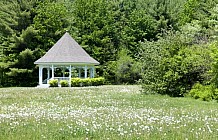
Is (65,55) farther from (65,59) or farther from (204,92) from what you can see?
(204,92)

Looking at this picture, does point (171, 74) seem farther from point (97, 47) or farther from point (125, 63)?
point (97, 47)

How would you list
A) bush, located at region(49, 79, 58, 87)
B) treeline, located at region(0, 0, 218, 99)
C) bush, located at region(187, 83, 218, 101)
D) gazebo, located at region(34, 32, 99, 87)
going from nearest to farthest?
bush, located at region(187, 83, 218, 101)
bush, located at region(49, 79, 58, 87)
gazebo, located at region(34, 32, 99, 87)
treeline, located at region(0, 0, 218, 99)

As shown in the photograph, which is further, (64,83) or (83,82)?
(83,82)

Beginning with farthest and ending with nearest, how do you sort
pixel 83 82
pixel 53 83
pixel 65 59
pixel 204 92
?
1. pixel 65 59
2. pixel 83 82
3. pixel 53 83
4. pixel 204 92

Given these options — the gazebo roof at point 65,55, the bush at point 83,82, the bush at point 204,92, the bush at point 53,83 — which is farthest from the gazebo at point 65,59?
the bush at point 204,92

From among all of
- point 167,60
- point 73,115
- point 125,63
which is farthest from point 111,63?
point 73,115

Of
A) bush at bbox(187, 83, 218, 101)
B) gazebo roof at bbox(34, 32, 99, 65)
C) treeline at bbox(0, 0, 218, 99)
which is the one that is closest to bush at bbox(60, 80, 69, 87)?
gazebo roof at bbox(34, 32, 99, 65)

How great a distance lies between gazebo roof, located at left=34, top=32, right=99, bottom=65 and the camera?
136ft

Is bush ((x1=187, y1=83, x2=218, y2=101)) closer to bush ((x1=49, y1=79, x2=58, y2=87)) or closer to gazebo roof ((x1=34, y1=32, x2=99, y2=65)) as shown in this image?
bush ((x1=49, y1=79, x2=58, y2=87))

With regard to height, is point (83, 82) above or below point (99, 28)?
below

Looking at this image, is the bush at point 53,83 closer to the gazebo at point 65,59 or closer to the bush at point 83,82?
the gazebo at point 65,59

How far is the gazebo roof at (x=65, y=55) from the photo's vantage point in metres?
41.5

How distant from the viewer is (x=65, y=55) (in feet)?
139

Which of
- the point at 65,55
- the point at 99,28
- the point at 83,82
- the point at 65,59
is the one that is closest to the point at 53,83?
the point at 83,82
